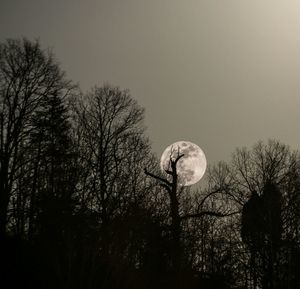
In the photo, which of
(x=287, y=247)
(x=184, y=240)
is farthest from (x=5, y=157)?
(x=287, y=247)

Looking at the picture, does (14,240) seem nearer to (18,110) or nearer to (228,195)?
(18,110)

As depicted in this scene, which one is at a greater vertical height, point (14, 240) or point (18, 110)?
point (18, 110)

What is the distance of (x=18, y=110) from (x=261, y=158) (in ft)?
66.1

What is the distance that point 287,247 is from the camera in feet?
123

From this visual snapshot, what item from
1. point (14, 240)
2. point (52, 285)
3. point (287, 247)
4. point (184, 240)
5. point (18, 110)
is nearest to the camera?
point (52, 285)

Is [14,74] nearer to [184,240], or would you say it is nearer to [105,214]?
[105,214]

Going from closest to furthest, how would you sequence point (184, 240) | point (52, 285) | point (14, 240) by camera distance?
point (52, 285)
point (14, 240)
point (184, 240)

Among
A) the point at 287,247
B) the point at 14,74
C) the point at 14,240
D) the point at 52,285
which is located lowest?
the point at 52,285

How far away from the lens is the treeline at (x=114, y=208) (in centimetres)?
1949

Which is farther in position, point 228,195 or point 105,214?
point 228,195

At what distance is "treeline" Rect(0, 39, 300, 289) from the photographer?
19491 millimetres

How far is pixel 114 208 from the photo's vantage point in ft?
95.4

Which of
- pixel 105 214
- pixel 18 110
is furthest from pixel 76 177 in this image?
pixel 18 110

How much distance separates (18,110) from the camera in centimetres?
3256
